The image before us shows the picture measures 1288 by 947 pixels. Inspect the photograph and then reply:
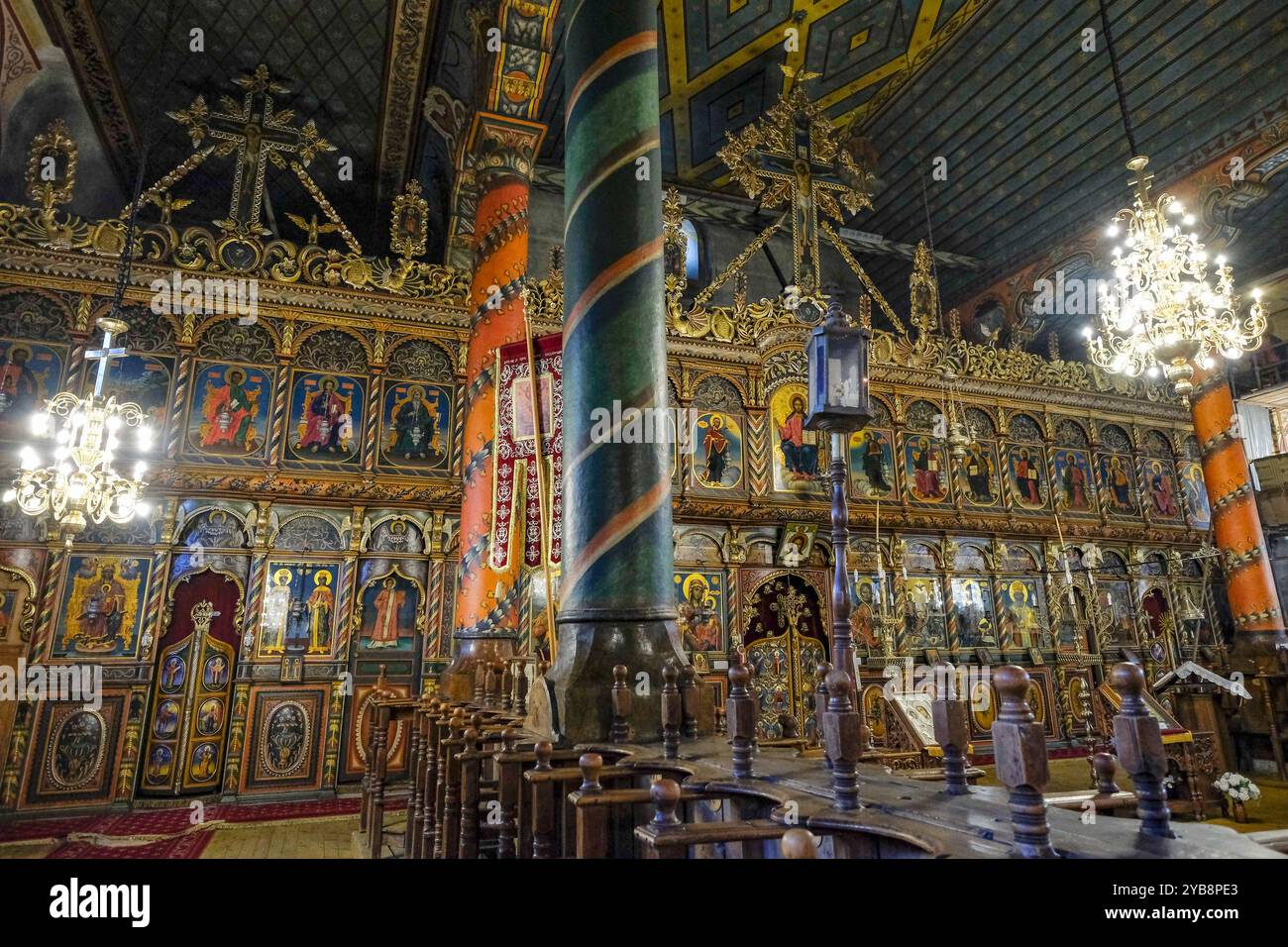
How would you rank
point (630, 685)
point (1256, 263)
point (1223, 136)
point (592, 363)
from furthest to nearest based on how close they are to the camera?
point (1256, 263) < point (1223, 136) < point (592, 363) < point (630, 685)

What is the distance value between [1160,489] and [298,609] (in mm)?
13036

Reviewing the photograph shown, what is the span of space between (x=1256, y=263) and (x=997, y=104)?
6.37m

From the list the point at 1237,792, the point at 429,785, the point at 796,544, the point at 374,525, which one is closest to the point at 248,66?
the point at 374,525

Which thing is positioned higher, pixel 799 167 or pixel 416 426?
pixel 799 167

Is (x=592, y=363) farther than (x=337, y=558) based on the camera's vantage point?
No

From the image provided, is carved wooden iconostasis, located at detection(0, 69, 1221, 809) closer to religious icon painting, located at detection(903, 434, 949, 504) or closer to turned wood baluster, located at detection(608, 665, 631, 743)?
religious icon painting, located at detection(903, 434, 949, 504)

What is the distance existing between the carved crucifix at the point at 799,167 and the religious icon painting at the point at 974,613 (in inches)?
190

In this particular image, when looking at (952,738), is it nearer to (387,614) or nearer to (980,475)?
(387,614)

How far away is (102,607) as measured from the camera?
6.46m

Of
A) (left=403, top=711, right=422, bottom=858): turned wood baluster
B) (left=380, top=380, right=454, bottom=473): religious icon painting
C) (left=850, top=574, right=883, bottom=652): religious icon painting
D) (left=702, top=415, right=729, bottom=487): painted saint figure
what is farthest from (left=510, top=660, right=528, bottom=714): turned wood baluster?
(left=850, top=574, right=883, bottom=652): religious icon painting

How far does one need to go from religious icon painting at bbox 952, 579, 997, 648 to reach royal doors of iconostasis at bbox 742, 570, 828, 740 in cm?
210
